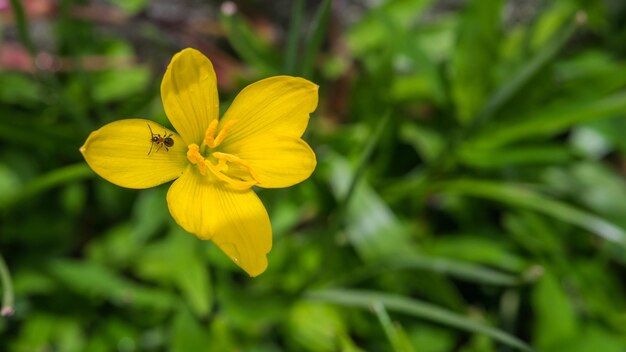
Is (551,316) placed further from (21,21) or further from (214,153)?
(21,21)

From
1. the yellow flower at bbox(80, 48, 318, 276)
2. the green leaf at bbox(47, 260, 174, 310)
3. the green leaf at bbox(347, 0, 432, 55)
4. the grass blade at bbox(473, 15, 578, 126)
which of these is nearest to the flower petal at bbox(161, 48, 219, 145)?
the yellow flower at bbox(80, 48, 318, 276)

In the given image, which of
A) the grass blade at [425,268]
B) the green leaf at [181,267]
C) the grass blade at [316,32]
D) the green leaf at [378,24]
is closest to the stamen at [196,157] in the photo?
the grass blade at [316,32]

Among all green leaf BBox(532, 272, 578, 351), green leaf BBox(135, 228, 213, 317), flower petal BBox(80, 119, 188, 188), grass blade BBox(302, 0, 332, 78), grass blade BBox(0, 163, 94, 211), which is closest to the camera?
flower petal BBox(80, 119, 188, 188)

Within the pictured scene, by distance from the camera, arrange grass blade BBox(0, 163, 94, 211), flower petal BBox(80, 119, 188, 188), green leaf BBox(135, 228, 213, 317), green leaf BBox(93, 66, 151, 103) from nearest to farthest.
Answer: flower petal BBox(80, 119, 188, 188) → grass blade BBox(0, 163, 94, 211) → green leaf BBox(135, 228, 213, 317) → green leaf BBox(93, 66, 151, 103)

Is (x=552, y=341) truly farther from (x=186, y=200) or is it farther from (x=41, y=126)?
(x=41, y=126)

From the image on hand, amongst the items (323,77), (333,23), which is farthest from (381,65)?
(333,23)

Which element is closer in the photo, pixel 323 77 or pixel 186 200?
pixel 186 200

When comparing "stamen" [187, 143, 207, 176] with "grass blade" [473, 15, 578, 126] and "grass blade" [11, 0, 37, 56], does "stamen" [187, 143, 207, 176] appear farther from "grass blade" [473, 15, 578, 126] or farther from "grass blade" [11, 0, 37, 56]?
"grass blade" [473, 15, 578, 126]
